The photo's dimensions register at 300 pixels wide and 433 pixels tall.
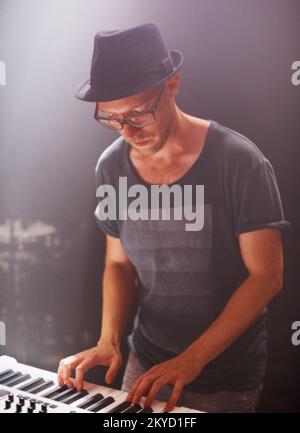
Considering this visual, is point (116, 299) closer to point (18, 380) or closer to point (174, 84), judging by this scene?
point (18, 380)

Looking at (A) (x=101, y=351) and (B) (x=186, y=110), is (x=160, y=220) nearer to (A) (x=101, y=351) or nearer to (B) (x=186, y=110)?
(B) (x=186, y=110)

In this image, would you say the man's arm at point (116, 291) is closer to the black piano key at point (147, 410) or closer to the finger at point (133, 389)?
the finger at point (133, 389)

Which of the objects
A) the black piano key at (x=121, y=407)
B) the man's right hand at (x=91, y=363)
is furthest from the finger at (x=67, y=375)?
the black piano key at (x=121, y=407)

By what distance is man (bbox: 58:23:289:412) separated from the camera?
240 centimetres

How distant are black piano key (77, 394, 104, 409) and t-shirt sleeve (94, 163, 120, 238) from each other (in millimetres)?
765

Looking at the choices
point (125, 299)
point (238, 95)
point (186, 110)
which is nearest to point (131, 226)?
point (125, 299)

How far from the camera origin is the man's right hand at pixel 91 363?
2.73 metres

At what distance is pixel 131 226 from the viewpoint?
2676mm

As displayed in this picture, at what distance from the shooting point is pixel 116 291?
9.00 ft

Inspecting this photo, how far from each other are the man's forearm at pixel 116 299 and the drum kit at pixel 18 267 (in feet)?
1.50

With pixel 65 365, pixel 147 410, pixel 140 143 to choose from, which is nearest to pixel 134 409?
pixel 147 410

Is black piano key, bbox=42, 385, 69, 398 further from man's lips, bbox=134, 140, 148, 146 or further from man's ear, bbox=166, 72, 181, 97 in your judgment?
man's ear, bbox=166, 72, 181, 97

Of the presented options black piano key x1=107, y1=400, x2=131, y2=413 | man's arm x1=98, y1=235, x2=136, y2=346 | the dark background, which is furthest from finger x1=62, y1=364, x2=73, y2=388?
black piano key x1=107, y1=400, x2=131, y2=413
